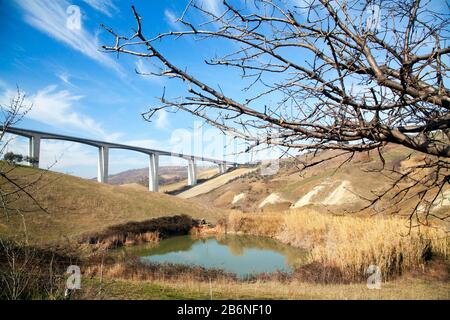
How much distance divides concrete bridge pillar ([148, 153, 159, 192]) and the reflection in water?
1881 inches

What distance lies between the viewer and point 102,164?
6544cm

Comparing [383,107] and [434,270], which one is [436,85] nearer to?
[383,107]

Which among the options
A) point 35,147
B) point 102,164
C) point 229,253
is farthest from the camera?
point 102,164

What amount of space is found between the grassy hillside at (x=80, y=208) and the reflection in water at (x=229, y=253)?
17.3 feet

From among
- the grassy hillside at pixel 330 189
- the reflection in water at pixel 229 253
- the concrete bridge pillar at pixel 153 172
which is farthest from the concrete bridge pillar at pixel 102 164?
the reflection in water at pixel 229 253

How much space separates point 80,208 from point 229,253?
53.4 ft

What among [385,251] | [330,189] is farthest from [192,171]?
[385,251]

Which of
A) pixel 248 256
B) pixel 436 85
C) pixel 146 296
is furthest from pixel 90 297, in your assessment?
pixel 248 256

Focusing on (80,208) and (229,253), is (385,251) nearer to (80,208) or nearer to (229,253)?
(229,253)

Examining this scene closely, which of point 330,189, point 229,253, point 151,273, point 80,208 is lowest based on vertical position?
point 229,253

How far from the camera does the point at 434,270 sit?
1145cm

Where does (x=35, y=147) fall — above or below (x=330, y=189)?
above

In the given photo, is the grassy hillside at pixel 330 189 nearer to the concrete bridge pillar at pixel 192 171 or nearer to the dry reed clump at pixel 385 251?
the dry reed clump at pixel 385 251
